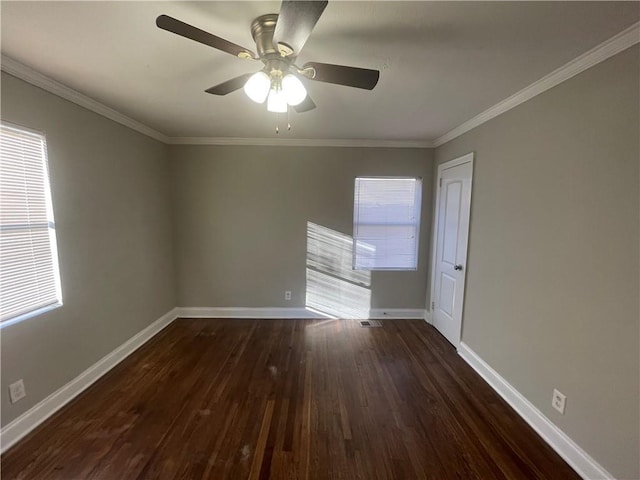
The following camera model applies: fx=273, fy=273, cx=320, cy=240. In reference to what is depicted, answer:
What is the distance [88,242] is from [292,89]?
2228 millimetres

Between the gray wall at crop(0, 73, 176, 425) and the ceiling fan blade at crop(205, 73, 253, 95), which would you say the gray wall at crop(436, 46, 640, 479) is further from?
the gray wall at crop(0, 73, 176, 425)

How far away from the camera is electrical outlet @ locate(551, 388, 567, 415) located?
1.74 m

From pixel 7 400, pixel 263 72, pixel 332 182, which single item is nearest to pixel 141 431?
pixel 7 400

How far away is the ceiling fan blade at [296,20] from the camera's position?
0.93 meters

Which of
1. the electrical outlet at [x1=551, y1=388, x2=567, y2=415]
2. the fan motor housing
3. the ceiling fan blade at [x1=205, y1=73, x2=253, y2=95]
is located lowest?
the electrical outlet at [x1=551, y1=388, x2=567, y2=415]

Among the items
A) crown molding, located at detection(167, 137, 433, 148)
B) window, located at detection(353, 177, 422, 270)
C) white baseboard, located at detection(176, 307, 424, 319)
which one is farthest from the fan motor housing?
white baseboard, located at detection(176, 307, 424, 319)

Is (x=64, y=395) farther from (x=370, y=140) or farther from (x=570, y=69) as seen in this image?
(x=570, y=69)

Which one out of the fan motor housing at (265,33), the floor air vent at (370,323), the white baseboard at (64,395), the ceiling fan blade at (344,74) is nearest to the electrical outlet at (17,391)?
the white baseboard at (64,395)

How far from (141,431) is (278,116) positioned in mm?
2747

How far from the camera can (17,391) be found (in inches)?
69.8

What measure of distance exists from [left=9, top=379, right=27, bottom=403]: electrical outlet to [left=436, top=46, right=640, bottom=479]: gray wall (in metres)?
3.52

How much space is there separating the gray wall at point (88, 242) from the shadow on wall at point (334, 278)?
194 centimetres

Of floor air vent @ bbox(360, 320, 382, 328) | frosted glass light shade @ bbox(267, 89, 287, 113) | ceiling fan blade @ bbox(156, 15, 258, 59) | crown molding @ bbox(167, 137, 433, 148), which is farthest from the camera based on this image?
floor air vent @ bbox(360, 320, 382, 328)

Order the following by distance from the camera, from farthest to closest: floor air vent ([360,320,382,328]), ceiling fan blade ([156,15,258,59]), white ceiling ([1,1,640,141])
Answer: floor air vent ([360,320,382,328]) → white ceiling ([1,1,640,141]) → ceiling fan blade ([156,15,258,59])
